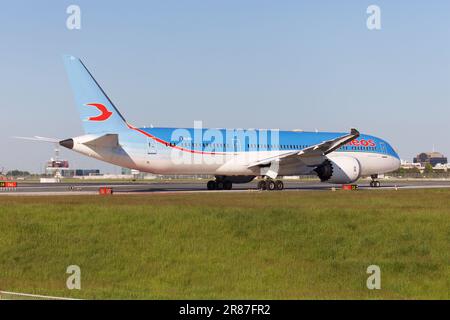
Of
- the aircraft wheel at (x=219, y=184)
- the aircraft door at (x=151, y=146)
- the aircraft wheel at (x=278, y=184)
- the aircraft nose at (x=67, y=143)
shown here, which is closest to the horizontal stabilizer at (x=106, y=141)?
the aircraft nose at (x=67, y=143)

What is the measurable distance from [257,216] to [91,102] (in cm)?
2102

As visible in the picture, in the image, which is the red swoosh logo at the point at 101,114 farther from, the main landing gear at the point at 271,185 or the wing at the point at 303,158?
the main landing gear at the point at 271,185

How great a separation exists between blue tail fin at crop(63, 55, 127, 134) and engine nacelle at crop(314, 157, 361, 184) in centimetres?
1665

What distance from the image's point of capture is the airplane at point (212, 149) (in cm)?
4728

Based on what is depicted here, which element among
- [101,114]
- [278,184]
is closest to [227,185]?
[278,184]

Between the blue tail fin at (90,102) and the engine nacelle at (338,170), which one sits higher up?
the blue tail fin at (90,102)

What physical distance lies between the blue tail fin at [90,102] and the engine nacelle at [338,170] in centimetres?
1665

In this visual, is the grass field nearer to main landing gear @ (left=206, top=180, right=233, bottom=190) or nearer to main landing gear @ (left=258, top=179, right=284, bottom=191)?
main landing gear @ (left=258, top=179, right=284, bottom=191)

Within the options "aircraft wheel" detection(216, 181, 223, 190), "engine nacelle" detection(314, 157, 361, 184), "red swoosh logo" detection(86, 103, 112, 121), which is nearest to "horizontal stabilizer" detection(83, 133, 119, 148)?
"red swoosh logo" detection(86, 103, 112, 121)

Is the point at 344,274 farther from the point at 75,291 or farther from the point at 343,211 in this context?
the point at 75,291

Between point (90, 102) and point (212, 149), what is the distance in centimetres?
1016

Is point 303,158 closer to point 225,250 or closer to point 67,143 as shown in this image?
point 67,143

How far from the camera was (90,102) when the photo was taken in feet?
156
